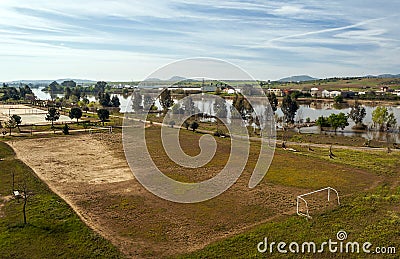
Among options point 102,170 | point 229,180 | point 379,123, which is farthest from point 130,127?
point 379,123

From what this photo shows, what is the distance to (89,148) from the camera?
2417 centimetres

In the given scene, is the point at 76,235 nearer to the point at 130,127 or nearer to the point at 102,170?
the point at 102,170

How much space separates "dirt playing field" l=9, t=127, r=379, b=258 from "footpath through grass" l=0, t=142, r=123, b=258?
1.49 feet

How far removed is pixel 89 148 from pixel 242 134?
14.1 meters

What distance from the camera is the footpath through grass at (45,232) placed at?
9656 millimetres

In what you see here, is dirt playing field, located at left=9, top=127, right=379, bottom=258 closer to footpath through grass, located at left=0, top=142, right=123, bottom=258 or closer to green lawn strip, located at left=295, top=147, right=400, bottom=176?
footpath through grass, located at left=0, top=142, right=123, bottom=258
